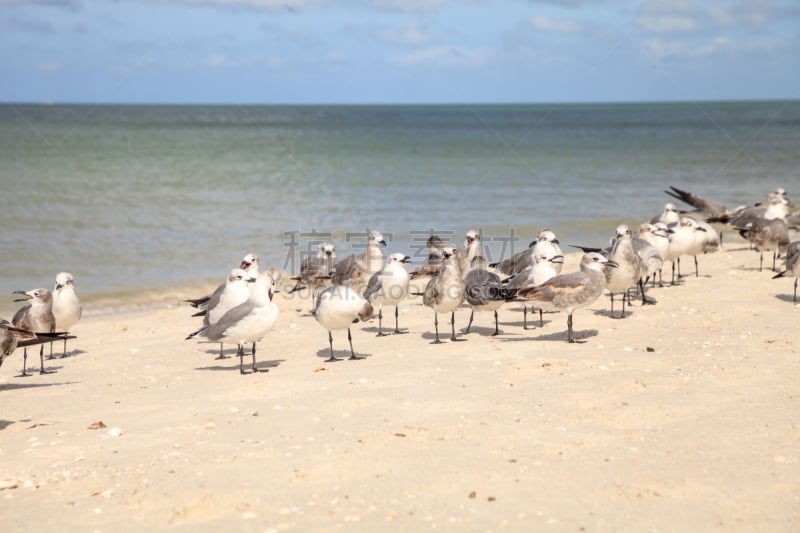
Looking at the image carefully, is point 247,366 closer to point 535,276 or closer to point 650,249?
point 535,276

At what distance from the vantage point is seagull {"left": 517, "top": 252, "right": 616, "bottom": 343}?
9938 millimetres

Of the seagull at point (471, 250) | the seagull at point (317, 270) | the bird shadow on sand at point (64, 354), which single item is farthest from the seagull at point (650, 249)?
the bird shadow on sand at point (64, 354)

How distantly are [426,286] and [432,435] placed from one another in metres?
5.26

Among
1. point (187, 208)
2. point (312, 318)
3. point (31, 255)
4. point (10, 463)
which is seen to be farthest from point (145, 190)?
point (10, 463)

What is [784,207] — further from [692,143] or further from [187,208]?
[692,143]

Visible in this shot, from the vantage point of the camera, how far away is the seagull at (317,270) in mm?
13594

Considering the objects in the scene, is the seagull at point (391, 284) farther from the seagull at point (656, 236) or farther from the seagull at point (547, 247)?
the seagull at point (656, 236)

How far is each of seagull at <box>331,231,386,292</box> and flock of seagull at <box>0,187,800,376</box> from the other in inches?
0.7

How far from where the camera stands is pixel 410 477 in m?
5.71

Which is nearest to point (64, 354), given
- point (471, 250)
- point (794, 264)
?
point (471, 250)

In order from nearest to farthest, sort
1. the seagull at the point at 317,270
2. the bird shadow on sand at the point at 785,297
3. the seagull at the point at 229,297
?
1. the seagull at the point at 229,297
2. the bird shadow on sand at the point at 785,297
3. the seagull at the point at 317,270

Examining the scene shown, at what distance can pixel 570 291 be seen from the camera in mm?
9945

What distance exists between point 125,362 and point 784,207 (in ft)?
46.2

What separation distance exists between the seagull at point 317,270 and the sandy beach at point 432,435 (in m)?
2.82
